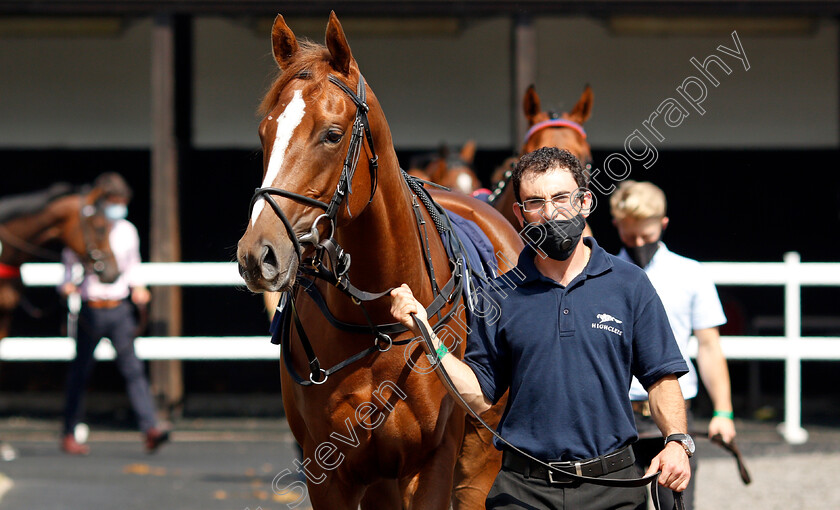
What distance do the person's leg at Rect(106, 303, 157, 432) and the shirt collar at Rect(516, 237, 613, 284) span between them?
5955 mm

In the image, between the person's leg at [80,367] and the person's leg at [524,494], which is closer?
the person's leg at [524,494]

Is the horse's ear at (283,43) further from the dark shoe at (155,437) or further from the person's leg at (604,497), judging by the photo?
the dark shoe at (155,437)

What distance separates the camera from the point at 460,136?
1092 centimetres

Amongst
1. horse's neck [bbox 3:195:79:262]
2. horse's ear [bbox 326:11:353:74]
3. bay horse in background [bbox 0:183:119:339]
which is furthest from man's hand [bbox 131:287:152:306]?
horse's ear [bbox 326:11:353:74]

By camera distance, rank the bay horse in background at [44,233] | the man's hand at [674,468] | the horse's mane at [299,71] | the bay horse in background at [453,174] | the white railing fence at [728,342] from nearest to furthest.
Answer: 1. the man's hand at [674,468]
2. the horse's mane at [299,71]
3. the bay horse in background at [453,174]
4. the bay horse in background at [44,233]
5. the white railing fence at [728,342]

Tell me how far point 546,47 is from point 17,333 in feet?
22.2

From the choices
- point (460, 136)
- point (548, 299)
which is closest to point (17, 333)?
point (460, 136)

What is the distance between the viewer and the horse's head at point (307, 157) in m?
2.70

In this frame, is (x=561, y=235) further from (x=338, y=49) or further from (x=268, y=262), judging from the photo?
(x=338, y=49)

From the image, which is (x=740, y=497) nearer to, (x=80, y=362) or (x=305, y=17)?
(x=80, y=362)

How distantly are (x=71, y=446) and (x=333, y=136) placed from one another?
20.3 feet

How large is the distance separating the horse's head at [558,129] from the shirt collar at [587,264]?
2.31 metres

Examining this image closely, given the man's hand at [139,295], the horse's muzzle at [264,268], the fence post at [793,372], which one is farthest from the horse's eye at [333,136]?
the fence post at [793,372]

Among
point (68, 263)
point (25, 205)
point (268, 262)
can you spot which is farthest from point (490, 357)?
point (25, 205)
